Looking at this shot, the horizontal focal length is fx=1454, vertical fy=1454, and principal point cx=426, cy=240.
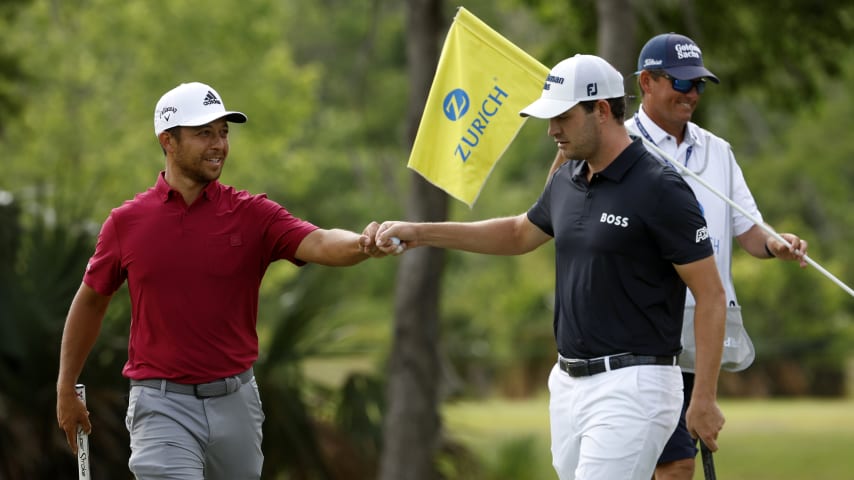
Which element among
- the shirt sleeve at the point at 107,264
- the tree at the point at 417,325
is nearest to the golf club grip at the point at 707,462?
the shirt sleeve at the point at 107,264

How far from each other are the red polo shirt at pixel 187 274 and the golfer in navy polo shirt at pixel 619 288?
1313mm

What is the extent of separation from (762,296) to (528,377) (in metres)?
6.96

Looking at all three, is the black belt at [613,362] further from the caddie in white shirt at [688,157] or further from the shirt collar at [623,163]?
the caddie in white shirt at [688,157]

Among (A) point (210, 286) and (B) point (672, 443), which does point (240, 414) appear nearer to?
(A) point (210, 286)

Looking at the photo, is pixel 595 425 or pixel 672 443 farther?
pixel 672 443

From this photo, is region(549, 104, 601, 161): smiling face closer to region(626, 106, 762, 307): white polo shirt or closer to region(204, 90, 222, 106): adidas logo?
region(626, 106, 762, 307): white polo shirt

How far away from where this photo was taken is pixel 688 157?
21.9 ft

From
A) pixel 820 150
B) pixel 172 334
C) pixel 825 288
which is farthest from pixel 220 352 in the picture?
pixel 825 288

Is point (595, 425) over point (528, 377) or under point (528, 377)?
over

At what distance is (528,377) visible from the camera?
41062 mm

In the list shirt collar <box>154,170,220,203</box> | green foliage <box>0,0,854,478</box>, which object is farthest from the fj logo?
green foliage <box>0,0,854,478</box>

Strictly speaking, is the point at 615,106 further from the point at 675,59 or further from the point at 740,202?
the point at 740,202

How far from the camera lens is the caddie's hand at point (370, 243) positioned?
6305mm

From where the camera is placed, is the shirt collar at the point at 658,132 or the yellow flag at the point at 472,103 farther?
the yellow flag at the point at 472,103
